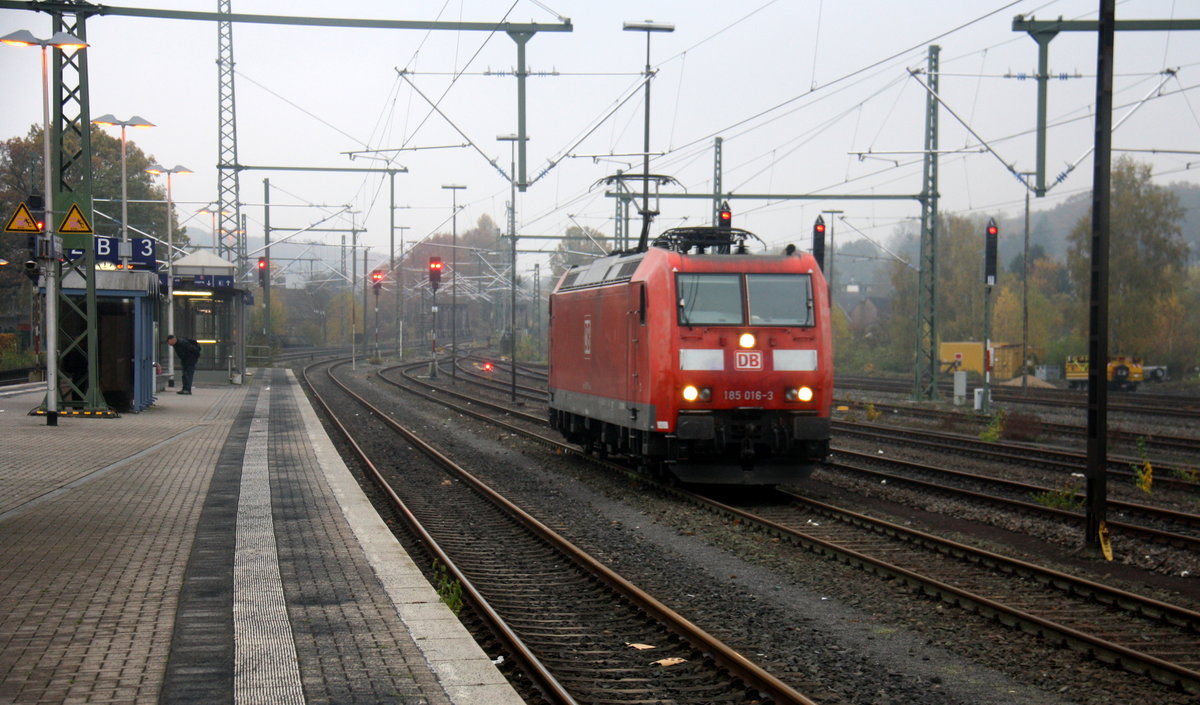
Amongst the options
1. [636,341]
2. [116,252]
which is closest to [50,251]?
[116,252]

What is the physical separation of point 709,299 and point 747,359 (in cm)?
89

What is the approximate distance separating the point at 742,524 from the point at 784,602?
371 cm

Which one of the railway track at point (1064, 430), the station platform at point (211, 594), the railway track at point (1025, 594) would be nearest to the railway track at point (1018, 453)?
the railway track at point (1064, 430)

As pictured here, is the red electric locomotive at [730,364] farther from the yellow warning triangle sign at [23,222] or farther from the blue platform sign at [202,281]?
the blue platform sign at [202,281]

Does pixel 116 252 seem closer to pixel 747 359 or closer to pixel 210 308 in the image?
pixel 210 308

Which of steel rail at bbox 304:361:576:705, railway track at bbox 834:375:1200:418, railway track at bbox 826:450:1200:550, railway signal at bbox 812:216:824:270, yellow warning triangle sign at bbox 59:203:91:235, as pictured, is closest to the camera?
steel rail at bbox 304:361:576:705

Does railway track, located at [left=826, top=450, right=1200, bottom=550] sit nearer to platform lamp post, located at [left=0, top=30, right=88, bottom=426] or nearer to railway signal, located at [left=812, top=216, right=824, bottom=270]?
railway signal, located at [left=812, top=216, right=824, bottom=270]

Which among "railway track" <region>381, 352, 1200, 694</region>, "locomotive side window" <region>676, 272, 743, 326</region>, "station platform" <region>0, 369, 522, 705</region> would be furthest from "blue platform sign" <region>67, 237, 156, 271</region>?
"railway track" <region>381, 352, 1200, 694</region>

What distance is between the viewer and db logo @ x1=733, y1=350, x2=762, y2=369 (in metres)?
14.2

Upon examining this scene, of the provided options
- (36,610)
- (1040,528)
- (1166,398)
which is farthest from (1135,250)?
(36,610)

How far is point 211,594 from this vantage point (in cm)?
809

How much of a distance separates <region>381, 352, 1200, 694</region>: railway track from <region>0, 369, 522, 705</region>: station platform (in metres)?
3.74

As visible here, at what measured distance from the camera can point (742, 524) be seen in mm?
12570

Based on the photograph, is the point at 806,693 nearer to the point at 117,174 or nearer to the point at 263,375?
the point at 263,375
